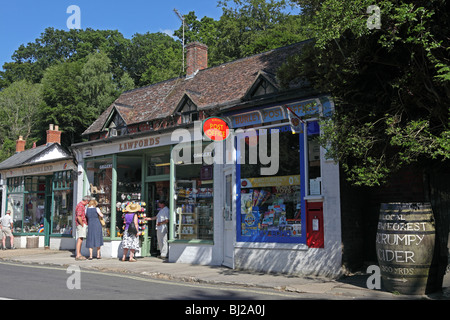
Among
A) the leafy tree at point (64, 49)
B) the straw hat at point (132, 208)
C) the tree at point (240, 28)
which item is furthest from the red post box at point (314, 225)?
the leafy tree at point (64, 49)

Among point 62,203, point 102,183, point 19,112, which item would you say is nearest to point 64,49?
point 19,112

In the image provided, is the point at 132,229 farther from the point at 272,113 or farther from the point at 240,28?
the point at 240,28

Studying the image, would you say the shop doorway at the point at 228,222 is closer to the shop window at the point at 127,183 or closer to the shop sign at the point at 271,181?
the shop sign at the point at 271,181

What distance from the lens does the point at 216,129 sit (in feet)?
37.8

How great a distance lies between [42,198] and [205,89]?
10601 millimetres

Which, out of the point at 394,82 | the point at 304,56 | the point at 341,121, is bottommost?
the point at 341,121

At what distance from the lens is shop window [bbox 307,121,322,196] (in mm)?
10227

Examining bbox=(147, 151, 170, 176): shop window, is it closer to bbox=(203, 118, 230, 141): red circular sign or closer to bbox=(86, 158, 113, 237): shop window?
bbox=(86, 158, 113, 237): shop window

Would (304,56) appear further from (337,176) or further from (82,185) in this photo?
(82,185)

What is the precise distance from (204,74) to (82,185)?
626 centimetres

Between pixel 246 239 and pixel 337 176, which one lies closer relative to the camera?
pixel 337 176
